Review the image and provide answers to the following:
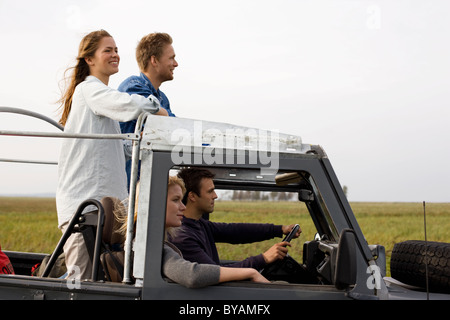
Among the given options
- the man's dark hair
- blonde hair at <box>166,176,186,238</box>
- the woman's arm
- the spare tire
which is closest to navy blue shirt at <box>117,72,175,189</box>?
the man's dark hair

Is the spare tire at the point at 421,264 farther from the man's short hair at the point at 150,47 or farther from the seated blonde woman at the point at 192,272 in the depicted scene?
the man's short hair at the point at 150,47

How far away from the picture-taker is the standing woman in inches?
110

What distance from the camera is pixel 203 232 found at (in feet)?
10.6

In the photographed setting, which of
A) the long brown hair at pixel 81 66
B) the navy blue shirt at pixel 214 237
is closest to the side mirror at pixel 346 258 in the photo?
the navy blue shirt at pixel 214 237

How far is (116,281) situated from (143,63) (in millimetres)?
1928

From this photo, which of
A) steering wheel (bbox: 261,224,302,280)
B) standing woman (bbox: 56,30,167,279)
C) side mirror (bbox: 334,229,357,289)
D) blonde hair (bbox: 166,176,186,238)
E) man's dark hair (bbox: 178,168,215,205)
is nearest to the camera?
side mirror (bbox: 334,229,357,289)

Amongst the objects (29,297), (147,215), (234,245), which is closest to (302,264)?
(234,245)

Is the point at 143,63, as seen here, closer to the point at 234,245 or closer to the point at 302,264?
the point at 234,245

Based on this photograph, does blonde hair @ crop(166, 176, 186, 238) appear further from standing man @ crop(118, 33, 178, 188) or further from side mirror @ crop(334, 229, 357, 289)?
standing man @ crop(118, 33, 178, 188)

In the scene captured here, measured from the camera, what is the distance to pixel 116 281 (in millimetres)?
2586

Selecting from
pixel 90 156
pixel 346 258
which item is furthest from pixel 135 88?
pixel 346 258

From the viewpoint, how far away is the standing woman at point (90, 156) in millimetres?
2801
